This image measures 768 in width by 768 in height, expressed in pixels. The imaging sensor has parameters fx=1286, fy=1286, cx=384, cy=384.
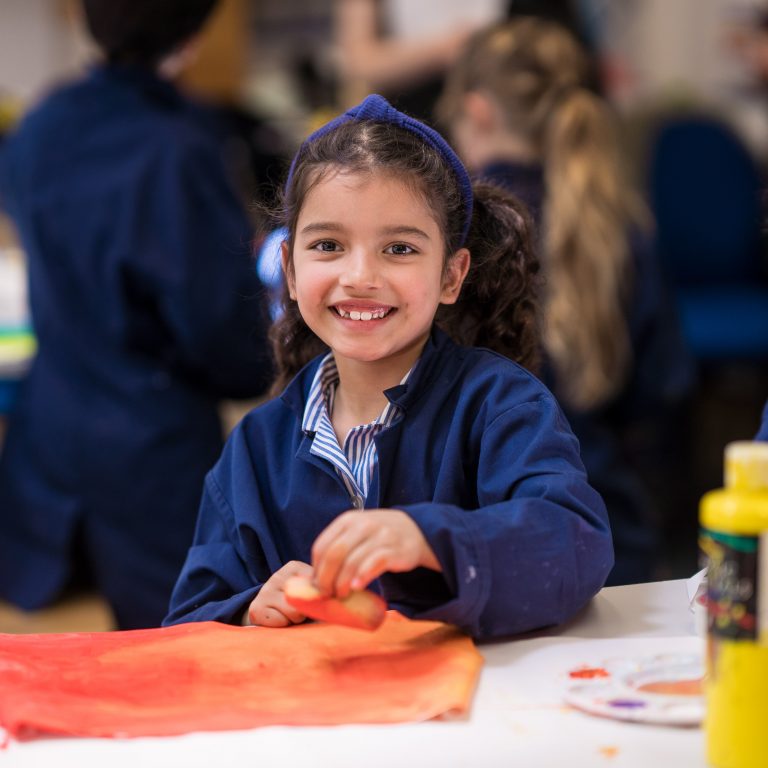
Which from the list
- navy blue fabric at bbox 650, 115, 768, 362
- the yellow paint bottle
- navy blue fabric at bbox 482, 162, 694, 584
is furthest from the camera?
navy blue fabric at bbox 650, 115, 768, 362

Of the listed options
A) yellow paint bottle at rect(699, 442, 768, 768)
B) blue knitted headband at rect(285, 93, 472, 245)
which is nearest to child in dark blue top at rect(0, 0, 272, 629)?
blue knitted headband at rect(285, 93, 472, 245)

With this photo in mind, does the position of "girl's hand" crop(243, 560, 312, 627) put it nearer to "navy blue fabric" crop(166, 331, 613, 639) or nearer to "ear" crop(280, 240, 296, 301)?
"navy blue fabric" crop(166, 331, 613, 639)

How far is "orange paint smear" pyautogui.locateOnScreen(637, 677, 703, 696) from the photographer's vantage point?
862mm

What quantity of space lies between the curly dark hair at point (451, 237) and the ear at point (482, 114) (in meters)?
1.01

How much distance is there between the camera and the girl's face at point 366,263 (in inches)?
43.2

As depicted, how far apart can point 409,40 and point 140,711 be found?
233 cm

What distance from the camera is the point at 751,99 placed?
4.93 m

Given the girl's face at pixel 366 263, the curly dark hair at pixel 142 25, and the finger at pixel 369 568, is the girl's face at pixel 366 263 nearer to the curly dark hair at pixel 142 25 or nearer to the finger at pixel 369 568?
the finger at pixel 369 568

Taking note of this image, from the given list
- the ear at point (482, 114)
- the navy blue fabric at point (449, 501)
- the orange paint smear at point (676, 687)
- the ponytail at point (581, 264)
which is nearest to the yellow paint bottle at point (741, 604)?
the orange paint smear at point (676, 687)

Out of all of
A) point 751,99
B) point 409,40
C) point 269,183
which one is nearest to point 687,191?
point 751,99

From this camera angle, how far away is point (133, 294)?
2.17 metres

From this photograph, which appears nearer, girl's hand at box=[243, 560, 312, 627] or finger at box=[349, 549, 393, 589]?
finger at box=[349, 549, 393, 589]

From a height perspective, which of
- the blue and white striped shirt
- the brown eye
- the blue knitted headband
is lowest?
the blue and white striped shirt

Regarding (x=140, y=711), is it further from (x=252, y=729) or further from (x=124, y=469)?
(x=124, y=469)
